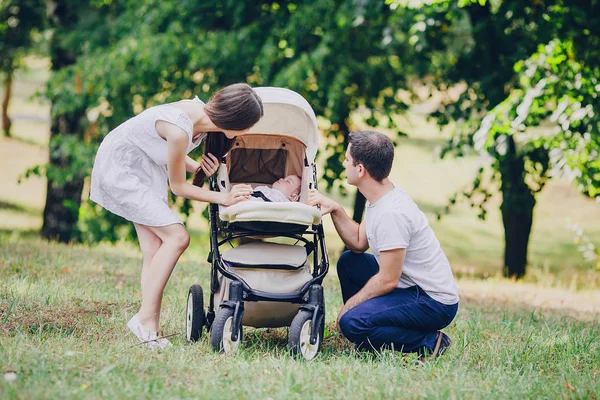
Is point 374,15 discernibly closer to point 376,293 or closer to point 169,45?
point 169,45

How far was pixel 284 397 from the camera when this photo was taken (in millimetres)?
3432

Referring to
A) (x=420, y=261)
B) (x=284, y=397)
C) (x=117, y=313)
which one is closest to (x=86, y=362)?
(x=284, y=397)

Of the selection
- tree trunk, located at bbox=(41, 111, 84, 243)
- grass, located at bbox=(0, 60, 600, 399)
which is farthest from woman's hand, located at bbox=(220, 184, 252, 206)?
tree trunk, located at bbox=(41, 111, 84, 243)

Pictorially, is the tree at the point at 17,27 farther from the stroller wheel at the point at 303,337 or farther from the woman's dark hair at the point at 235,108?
the stroller wheel at the point at 303,337

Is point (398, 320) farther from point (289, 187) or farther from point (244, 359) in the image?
point (289, 187)

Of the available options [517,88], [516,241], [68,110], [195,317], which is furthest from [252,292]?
[516,241]

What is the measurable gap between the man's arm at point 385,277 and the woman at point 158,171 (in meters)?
0.90

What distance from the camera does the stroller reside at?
4203 millimetres

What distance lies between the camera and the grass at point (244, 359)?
3539 millimetres

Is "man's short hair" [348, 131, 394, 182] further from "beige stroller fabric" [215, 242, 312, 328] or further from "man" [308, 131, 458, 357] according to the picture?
"beige stroller fabric" [215, 242, 312, 328]

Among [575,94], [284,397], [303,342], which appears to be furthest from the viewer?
[575,94]

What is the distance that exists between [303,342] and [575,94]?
16.7 feet

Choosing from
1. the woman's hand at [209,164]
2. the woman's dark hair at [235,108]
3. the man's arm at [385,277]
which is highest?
the woman's dark hair at [235,108]

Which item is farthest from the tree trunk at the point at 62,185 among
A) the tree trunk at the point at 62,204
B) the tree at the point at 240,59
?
the tree at the point at 240,59
